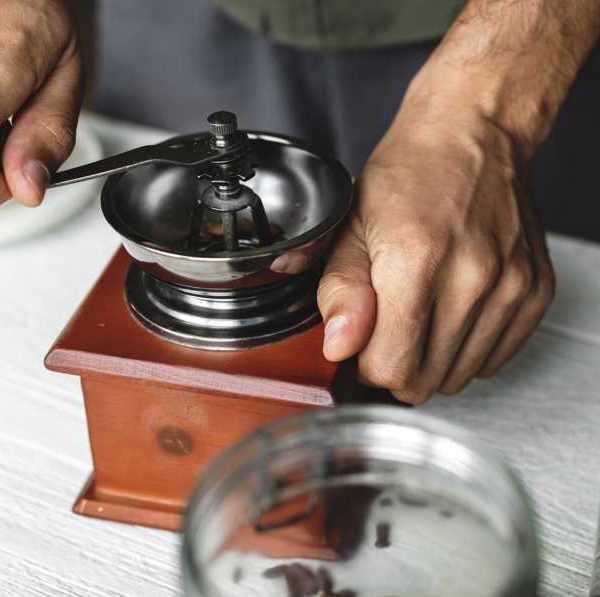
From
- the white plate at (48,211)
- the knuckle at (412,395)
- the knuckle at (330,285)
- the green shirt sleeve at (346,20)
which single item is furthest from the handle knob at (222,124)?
the green shirt sleeve at (346,20)

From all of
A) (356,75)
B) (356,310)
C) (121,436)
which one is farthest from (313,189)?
(356,75)

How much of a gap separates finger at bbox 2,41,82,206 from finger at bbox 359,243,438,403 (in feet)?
1.00

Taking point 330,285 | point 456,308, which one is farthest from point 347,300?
point 456,308

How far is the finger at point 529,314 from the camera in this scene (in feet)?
3.39

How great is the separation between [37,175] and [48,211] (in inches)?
13.5

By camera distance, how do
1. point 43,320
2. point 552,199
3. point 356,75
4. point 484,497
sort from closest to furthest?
1. point 484,497
2. point 43,320
3. point 356,75
4. point 552,199

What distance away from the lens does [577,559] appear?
861mm

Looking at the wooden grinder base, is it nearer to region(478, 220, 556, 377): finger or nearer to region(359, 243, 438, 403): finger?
region(359, 243, 438, 403): finger

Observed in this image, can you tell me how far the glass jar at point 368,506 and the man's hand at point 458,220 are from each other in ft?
0.85

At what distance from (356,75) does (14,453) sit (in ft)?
2.99

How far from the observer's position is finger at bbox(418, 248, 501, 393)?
3.13 feet

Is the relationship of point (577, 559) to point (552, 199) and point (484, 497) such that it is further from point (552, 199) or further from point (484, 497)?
point (552, 199)

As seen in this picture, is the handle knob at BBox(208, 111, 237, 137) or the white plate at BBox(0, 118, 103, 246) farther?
the white plate at BBox(0, 118, 103, 246)

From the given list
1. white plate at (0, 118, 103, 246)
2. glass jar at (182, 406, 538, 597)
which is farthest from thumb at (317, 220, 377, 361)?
white plate at (0, 118, 103, 246)
